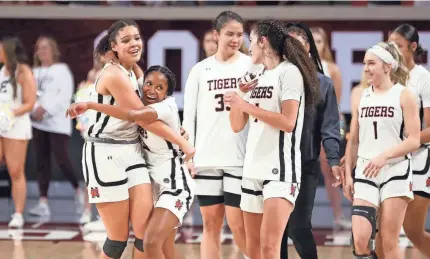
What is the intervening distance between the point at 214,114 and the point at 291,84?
1156 mm

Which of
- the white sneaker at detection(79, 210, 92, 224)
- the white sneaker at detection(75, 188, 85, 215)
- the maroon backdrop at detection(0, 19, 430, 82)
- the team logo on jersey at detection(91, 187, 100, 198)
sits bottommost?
the white sneaker at detection(79, 210, 92, 224)

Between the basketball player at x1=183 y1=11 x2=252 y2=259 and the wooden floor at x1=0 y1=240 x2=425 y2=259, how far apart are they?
134 cm

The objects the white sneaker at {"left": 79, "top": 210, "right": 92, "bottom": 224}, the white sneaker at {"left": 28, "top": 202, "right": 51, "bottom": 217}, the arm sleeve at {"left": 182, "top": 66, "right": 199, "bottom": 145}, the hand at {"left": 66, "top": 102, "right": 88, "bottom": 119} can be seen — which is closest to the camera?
the hand at {"left": 66, "top": 102, "right": 88, "bottom": 119}

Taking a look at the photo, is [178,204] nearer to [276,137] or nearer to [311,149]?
[276,137]

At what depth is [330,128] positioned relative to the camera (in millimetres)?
6348

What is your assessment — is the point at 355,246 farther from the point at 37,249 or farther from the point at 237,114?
the point at 37,249

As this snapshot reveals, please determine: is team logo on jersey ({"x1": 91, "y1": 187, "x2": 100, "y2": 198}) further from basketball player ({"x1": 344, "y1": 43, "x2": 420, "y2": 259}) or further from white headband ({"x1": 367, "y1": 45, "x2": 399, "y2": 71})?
white headband ({"x1": 367, "y1": 45, "x2": 399, "y2": 71})

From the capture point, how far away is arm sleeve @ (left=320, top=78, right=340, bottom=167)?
6309mm

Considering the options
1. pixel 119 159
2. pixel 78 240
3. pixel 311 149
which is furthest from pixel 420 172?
pixel 78 240

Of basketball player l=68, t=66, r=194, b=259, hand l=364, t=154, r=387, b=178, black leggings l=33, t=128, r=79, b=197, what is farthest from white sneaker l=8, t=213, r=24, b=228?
hand l=364, t=154, r=387, b=178

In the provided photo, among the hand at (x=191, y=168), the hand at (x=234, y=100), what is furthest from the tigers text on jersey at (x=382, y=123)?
the hand at (x=191, y=168)

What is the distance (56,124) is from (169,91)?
4549 millimetres

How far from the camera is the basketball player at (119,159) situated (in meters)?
5.83

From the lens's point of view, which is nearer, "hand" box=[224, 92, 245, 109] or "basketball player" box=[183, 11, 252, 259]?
"hand" box=[224, 92, 245, 109]
